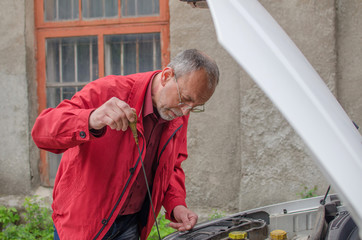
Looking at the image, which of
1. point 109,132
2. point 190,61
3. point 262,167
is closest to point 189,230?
point 109,132

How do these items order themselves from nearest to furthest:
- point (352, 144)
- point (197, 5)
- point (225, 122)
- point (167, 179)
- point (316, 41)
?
point (352, 144), point (197, 5), point (167, 179), point (316, 41), point (225, 122)

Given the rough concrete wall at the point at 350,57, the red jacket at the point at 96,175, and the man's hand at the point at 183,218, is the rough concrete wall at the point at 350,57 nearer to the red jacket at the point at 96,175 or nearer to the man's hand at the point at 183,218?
the man's hand at the point at 183,218

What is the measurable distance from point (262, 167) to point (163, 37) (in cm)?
184

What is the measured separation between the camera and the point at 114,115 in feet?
5.98

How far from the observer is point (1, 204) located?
4957mm

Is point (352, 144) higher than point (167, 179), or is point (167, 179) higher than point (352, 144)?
point (352, 144)

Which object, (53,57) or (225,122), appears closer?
(225,122)

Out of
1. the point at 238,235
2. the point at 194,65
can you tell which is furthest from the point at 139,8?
the point at 238,235

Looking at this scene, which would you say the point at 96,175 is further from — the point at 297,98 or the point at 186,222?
the point at 297,98

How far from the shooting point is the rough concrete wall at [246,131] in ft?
14.0

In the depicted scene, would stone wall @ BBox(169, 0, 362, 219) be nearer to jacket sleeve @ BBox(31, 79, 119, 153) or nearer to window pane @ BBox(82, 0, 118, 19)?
window pane @ BBox(82, 0, 118, 19)

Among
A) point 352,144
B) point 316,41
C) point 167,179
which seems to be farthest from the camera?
point 316,41

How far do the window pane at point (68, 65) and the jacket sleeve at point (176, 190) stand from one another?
99.8 inches

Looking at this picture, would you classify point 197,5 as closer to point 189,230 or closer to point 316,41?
point 189,230
